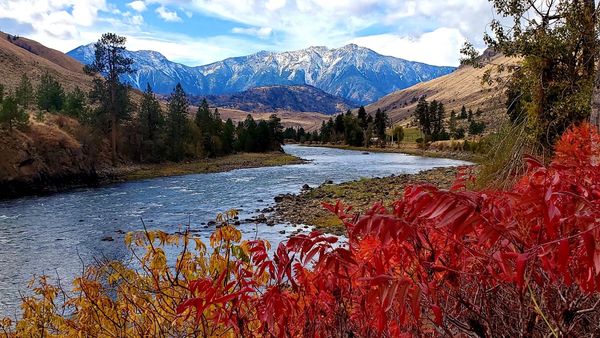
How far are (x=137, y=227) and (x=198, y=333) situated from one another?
24.1 meters

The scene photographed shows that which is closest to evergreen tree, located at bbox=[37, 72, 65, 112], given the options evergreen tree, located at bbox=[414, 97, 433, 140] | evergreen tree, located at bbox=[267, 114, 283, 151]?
evergreen tree, located at bbox=[267, 114, 283, 151]

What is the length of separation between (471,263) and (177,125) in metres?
76.2

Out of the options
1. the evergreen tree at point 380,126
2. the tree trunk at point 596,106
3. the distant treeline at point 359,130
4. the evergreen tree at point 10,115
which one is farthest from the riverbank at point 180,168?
the tree trunk at point 596,106

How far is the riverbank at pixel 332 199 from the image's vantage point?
2961 cm

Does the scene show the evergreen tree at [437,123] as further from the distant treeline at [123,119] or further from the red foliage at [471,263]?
the red foliage at [471,263]

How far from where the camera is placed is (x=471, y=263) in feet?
11.1

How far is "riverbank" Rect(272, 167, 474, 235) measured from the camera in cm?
2961

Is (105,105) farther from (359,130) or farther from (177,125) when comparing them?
(359,130)

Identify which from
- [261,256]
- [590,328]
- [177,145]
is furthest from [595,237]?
[177,145]

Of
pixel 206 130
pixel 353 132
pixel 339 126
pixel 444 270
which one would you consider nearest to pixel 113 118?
pixel 206 130

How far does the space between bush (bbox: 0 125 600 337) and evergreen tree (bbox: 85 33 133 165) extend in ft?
210

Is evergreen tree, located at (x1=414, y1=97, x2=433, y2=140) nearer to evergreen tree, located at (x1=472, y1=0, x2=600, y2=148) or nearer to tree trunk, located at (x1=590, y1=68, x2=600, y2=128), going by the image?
evergreen tree, located at (x1=472, y1=0, x2=600, y2=148)

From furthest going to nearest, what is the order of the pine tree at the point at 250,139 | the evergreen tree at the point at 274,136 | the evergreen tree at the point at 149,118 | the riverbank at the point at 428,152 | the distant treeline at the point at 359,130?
the distant treeline at the point at 359,130 → the evergreen tree at the point at 274,136 → the pine tree at the point at 250,139 → the riverbank at the point at 428,152 → the evergreen tree at the point at 149,118

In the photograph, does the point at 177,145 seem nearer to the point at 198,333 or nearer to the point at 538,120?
the point at 538,120
